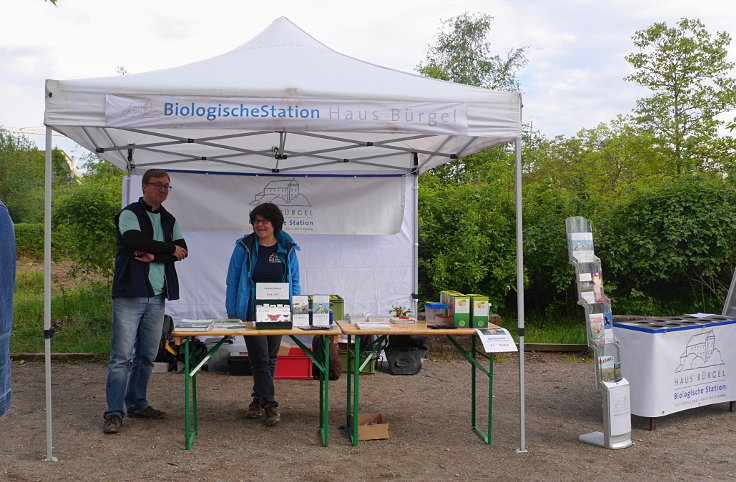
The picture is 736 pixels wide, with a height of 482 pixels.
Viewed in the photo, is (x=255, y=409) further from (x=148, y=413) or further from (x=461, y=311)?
(x=461, y=311)

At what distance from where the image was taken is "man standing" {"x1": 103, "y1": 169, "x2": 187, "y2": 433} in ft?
13.5

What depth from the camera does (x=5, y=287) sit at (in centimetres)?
164

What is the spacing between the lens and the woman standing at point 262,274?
4367 mm

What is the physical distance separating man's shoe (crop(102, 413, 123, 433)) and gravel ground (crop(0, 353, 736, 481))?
5 cm

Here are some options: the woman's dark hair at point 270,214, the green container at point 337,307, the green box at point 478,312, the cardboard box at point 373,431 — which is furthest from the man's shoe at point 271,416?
the green container at point 337,307

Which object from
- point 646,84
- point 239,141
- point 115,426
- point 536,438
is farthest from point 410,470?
point 646,84

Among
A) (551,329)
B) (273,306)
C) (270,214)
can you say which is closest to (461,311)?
(273,306)

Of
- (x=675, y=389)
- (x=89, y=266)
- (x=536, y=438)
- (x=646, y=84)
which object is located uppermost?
(x=646, y=84)

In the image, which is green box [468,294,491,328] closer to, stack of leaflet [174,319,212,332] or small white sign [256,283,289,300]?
small white sign [256,283,289,300]

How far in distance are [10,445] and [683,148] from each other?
11.1 meters

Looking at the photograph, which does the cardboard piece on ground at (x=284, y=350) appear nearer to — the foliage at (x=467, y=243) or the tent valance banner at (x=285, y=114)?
the foliage at (x=467, y=243)

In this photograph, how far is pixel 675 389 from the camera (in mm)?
4445

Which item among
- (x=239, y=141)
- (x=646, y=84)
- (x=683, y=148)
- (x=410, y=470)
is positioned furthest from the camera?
(x=646, y=84)

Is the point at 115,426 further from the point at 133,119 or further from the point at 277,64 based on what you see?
the point at 277,64
